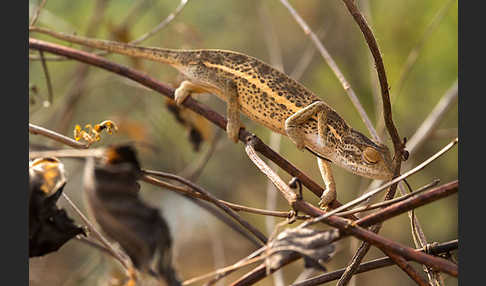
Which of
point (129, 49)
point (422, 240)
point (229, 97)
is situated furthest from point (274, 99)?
point (422, 240)

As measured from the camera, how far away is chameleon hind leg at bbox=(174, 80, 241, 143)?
4.96 ft

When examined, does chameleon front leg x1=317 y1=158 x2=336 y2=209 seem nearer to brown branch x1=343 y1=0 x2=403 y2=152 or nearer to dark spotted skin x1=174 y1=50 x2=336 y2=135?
dark spotted skin x1=174 y1=50 x2=336 y2=135

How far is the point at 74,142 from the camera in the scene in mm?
1029

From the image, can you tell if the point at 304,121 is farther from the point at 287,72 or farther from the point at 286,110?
the point at 287,72

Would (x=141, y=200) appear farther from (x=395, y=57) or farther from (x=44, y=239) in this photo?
(x=395, y=57)

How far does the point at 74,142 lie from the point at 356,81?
366cm

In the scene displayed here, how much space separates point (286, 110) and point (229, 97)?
8.2 inches

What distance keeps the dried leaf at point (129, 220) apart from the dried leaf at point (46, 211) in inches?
3.5

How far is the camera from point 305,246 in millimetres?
750

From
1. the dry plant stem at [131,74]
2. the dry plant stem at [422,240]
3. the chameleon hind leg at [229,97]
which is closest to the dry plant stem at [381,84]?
the dry plant stem at [422,240]

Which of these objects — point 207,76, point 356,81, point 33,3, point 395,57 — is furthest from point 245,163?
point 207,76

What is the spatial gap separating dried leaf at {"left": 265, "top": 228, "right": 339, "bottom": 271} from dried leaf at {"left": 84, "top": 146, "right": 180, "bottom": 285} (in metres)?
0.15

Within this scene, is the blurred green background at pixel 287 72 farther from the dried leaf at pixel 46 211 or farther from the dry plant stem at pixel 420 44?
the dried leaf at pixel 46 211

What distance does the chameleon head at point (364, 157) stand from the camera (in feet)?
4.18
